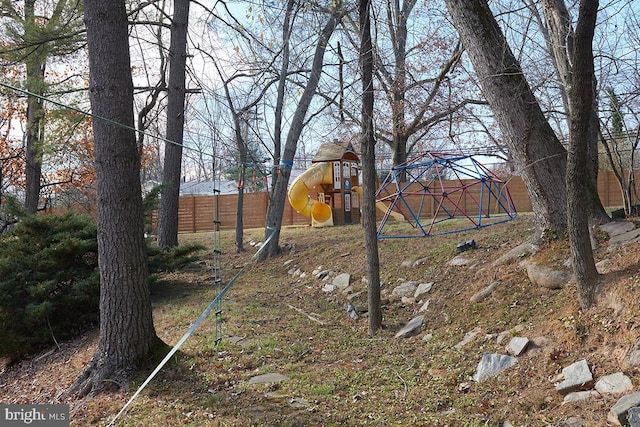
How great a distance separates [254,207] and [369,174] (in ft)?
52.4

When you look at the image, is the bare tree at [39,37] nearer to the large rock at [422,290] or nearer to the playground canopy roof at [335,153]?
the large rock at [422,290]

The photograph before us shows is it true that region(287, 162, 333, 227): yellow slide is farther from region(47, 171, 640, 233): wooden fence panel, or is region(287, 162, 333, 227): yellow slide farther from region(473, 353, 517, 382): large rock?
region(473, 353, 517, 382): large rock

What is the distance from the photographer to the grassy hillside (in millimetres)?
3553

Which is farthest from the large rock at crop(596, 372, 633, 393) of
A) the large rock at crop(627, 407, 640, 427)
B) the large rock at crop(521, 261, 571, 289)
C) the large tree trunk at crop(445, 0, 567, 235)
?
the large tree trunk at crop(445, 0, 567, 235)

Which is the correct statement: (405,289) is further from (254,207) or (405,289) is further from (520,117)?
(254,207)

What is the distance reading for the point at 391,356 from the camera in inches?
198

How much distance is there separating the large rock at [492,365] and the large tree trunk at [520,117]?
6.33 ft

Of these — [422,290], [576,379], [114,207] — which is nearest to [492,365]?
[576,379]

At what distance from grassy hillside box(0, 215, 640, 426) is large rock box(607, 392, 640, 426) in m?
A: 0.08

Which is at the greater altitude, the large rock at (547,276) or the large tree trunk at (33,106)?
the large tree trunk at (33,106)

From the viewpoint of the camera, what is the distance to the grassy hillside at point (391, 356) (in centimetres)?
355

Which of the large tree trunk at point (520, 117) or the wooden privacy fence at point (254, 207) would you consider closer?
the large tree trunk at point (520, 117)

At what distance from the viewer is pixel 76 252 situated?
777 centimetres

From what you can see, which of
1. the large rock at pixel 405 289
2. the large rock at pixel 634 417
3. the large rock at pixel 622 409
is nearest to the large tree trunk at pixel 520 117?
the large rock at pixel 405 289
